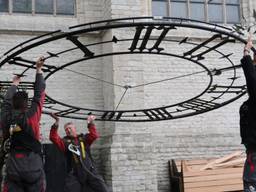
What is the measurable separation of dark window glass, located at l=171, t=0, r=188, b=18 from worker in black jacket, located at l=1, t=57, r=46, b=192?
10.4m

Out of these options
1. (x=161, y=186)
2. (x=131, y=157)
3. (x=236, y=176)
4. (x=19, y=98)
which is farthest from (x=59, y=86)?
(x=19, y=98)

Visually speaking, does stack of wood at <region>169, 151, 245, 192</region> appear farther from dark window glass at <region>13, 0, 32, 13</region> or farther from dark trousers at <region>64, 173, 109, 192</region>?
dark window glass at <region>13, 0, 32, 13</region>

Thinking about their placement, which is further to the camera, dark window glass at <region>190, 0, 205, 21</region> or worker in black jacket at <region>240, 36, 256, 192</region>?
dark window glass at <region>190, 0, 205, 21</region>

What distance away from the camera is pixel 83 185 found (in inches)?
336

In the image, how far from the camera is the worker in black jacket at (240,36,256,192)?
484cm

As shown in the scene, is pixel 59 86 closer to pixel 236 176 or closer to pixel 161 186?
pixel 161 186

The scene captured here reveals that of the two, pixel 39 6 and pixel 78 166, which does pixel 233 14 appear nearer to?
pixel 39 6

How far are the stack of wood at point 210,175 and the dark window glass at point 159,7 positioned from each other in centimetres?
448

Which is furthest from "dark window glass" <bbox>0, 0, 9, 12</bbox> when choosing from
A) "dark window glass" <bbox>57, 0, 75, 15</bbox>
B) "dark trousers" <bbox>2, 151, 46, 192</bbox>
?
"dark trousers" <bbox>2, 151, 46, 192</bbox>

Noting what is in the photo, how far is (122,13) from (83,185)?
5.92 m

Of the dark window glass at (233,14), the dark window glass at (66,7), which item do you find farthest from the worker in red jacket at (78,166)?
the dark window glass at (233,14)

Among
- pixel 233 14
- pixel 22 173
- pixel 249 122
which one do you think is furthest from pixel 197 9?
pixel 22 173

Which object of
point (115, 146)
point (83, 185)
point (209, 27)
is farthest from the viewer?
point (115, 146)

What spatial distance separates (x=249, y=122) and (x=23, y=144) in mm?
2280
